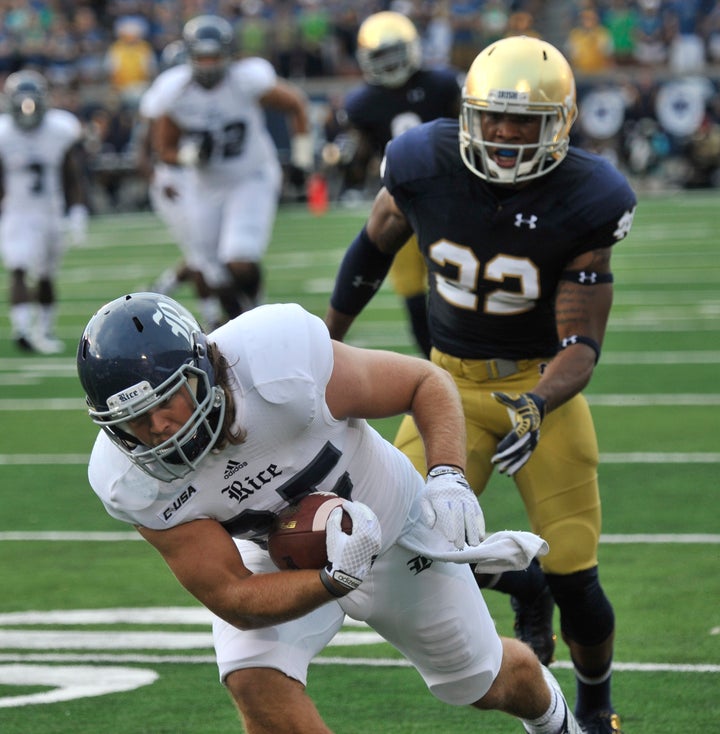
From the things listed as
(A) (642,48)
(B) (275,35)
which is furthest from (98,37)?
(A) (642,48)

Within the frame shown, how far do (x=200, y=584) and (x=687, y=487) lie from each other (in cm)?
386

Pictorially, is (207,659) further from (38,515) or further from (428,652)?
(38,515)

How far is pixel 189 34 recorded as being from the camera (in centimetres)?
959

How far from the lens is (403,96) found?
27.5 feet

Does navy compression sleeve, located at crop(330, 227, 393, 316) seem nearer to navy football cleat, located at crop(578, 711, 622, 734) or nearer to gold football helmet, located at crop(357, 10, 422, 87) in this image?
navy football cleat, located at crop(578, 711, 622, 734)

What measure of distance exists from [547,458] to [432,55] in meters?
20.7

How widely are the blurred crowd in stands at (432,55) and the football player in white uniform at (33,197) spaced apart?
37.0 feet

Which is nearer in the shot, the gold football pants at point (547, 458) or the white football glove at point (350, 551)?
the white football glove at point (350, 551)

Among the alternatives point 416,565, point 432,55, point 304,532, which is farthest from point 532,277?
point 432,55

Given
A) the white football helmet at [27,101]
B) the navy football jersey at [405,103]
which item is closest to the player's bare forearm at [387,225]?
the navy football jersey at [405,103]

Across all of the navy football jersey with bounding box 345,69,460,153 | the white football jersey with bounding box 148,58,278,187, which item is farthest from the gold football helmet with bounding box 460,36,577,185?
the white football jersey with bounding box 148,58,278,187

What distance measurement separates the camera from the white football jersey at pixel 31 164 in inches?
446

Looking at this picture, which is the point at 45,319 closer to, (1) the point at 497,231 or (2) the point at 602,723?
(1) the point at 497,231

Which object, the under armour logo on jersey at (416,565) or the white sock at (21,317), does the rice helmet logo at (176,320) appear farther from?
the white sock at (21,317)
